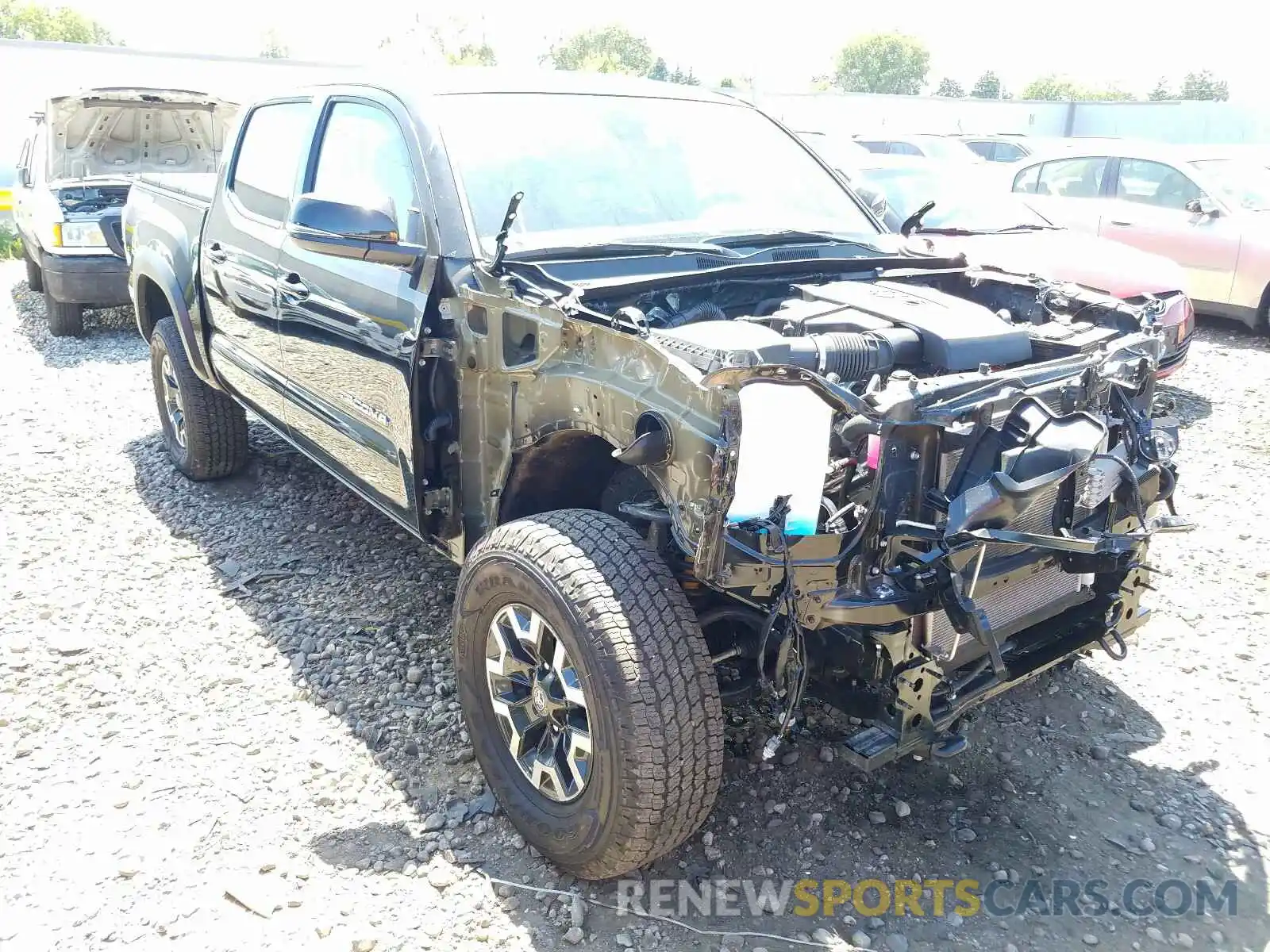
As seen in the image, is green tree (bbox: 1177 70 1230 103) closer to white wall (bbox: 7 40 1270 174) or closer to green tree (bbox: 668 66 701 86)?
green tree (bbox: 668 66 701 86)

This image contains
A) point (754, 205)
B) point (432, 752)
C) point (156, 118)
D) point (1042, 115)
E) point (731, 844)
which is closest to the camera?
point (731, 844)

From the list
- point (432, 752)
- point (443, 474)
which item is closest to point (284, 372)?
point (443, 474)

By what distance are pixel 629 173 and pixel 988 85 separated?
93.9 meters

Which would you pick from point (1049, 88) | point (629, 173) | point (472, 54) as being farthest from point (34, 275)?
point (1049, 88)

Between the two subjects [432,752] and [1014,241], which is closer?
[432,752]

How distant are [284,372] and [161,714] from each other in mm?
1382

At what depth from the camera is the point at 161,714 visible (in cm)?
332

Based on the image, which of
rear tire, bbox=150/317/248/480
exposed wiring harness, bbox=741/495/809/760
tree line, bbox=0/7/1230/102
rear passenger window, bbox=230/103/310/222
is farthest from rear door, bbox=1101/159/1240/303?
tree line, bbox=0/7/1230/102

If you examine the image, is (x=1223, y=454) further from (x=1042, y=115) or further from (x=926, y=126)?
(x=1042, y=115)

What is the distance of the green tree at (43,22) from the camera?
7081 cm

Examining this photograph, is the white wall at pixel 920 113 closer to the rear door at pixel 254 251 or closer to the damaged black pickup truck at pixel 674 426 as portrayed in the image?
the rear door at pixel 254 251

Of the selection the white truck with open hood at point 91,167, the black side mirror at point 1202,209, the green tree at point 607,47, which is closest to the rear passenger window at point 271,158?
the white truck with open hood at point 91,167

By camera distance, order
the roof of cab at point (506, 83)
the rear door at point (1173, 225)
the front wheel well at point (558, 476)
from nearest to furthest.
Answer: the front wheel well at point (558, 476) → the roof of cab at point (506, 83) → the rear door at point (1173, 225)

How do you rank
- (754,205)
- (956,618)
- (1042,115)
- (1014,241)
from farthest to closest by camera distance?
(1042,115) → (1014,241) → (754,205) → (956,618)
